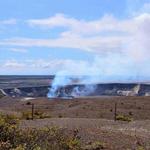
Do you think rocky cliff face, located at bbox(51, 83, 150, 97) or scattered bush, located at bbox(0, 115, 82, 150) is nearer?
scattered bush, located at bbox(0, 115, 82, 150)

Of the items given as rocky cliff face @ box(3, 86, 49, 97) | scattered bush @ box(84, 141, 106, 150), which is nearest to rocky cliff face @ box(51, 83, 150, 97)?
rocky cliff face @ box(3, 86, 49, 97)

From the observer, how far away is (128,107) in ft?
169

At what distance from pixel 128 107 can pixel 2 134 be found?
127 feet

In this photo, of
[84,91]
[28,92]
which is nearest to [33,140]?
[84,91]

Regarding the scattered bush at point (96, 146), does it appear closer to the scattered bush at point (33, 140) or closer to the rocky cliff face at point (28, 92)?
the scattered bush at point (33, 140)

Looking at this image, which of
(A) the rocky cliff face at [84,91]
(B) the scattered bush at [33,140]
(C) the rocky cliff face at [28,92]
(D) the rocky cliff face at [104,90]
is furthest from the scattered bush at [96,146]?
(C) the rocky cliff face at [28,92]

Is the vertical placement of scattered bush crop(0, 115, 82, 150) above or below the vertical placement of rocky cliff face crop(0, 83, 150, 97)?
below

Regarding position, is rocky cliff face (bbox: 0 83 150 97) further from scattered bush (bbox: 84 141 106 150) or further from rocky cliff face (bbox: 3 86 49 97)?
scattered bush (bbox: 84 141 106 150)

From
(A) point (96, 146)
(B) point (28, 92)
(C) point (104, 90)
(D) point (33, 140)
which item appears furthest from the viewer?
(C) point (104, 90)

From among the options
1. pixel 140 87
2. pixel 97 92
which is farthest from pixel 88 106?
pixel 140 87

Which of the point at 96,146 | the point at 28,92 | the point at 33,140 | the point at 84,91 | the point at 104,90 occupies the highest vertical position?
the point at 104,90

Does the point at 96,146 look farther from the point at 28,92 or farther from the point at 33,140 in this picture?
the point at 28,92

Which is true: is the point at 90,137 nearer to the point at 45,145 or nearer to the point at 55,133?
the point at 55,133

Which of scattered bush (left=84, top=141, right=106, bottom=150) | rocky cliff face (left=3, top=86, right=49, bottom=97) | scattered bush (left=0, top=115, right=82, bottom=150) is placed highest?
rocky cliff face (left=3, top=86, right=49, bottom=97)
